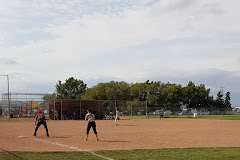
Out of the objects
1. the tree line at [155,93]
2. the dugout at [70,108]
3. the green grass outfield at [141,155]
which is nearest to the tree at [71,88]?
the tree line at [155,93]

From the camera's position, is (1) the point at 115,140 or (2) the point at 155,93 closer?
(1) the point at 115,140

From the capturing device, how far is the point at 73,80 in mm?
125688

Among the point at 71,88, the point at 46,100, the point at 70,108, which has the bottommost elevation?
the point at 70,108

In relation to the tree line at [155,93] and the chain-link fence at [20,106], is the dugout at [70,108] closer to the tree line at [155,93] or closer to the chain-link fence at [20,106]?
the chain-link fence at [20,106]

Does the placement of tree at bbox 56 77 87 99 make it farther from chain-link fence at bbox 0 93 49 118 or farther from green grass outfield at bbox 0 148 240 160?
green grass outfield at bbox 0 148 240 160

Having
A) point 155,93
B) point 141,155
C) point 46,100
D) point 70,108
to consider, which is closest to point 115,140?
point 141,155

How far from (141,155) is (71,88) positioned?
114080 mm

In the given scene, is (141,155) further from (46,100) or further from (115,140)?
(46,100)

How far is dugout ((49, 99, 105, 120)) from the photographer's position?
176 feet

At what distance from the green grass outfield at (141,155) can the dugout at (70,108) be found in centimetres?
3982

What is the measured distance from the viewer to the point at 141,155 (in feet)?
43.3

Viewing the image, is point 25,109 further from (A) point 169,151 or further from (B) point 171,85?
(B) point 171,85

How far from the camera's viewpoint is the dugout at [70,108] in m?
53.6

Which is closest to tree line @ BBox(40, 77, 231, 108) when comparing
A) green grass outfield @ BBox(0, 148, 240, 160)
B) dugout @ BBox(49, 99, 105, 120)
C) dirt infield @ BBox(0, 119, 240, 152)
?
dugout @ BBox(49, 99, 105, 120)
